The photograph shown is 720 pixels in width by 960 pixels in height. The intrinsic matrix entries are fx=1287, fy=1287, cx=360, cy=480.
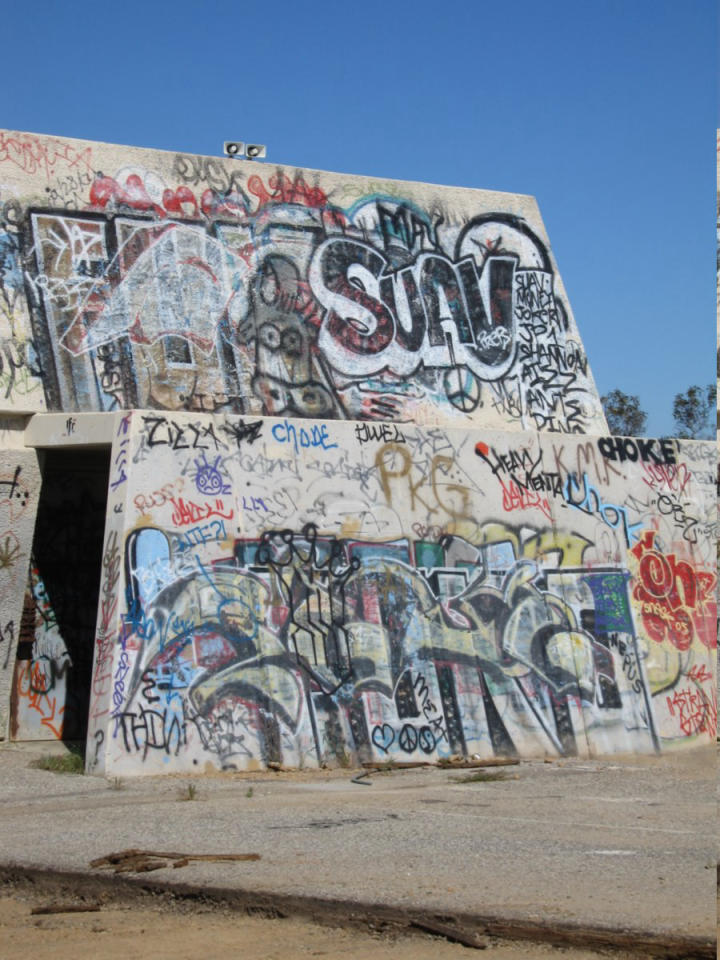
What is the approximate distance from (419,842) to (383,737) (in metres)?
5.69

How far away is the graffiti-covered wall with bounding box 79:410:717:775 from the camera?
1412cm

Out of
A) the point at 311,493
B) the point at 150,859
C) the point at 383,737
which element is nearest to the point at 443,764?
the point at 383,737

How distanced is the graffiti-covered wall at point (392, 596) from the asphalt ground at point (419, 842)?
29.7 inches

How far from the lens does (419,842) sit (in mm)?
9273

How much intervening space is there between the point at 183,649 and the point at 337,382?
15.3 feet

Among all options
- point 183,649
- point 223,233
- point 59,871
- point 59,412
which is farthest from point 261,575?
point 59,871

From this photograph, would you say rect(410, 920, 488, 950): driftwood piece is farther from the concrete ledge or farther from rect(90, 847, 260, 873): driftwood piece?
the concrete ledge

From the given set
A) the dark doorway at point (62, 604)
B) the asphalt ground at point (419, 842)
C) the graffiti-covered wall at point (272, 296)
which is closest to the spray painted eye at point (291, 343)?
the graffiti-covered wall at point (272, 296)

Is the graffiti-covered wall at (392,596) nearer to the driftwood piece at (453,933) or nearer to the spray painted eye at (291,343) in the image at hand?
the spray painted eye at (291,343)

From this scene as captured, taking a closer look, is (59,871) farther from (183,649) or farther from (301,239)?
(301,239)

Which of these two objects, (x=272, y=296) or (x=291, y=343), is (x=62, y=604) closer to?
(x=291, y=343)

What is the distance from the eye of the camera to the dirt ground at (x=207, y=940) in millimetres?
6582

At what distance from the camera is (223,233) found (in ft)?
56.2

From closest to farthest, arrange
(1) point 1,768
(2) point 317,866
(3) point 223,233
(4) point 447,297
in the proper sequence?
1. (2) point 317,866
2. (1) point 1,768
3. (3) point 223,233
4. (4) point 447,297
